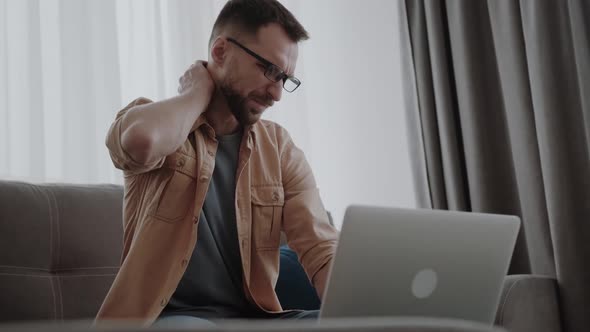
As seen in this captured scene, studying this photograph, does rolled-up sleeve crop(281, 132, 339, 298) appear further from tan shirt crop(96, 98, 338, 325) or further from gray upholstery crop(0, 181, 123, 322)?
gray upholstery crop(0, 181, 123, 322)

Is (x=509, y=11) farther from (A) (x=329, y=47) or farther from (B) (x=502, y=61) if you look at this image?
(A) (x=329, y=47)

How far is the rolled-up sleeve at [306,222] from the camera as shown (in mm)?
1598

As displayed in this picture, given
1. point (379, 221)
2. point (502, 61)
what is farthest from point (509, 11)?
point (379, 221)

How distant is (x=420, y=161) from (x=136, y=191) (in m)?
1.54

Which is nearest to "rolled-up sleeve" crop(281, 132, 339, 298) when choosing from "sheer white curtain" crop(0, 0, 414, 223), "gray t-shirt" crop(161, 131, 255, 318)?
"gray t-shirt" crop(161, 131, 255, 318)

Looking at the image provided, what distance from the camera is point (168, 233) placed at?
1516 mm

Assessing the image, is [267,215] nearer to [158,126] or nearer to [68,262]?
[158,126]

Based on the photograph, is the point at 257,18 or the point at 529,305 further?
the point at 529,305

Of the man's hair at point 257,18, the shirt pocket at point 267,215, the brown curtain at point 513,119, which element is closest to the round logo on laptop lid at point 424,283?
the shirt pocket at point 267,215

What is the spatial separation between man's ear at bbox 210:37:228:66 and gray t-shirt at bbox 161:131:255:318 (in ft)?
0.80

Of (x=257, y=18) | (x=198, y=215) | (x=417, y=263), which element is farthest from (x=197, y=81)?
(x=417, y=263)

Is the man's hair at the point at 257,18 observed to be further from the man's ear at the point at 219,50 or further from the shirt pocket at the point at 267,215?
the shirt pocket at the point at 267,215

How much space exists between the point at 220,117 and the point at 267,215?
28cm

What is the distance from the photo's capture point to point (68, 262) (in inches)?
73.0
